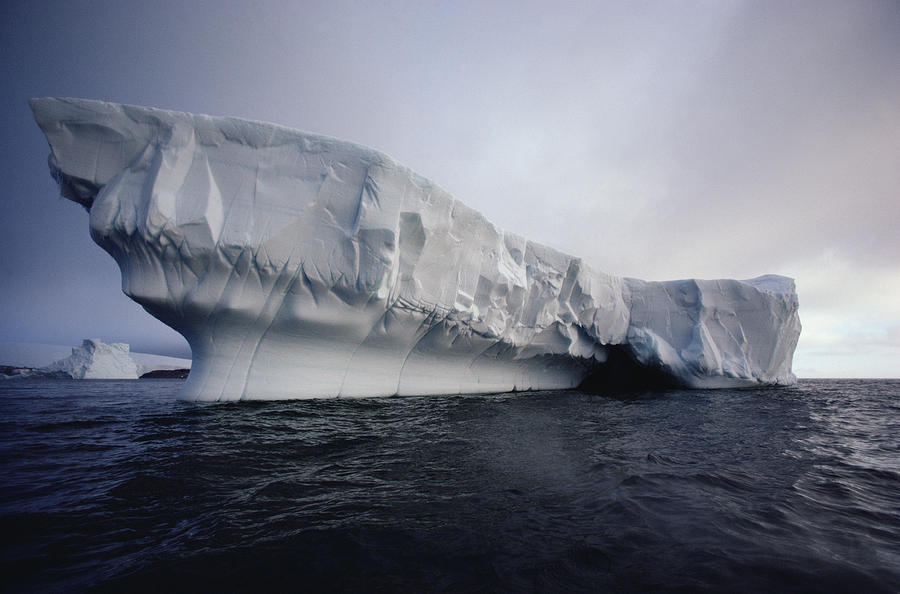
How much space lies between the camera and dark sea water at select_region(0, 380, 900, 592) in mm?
1480

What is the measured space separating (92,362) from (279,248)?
23.2m

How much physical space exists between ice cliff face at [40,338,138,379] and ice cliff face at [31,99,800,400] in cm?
2038

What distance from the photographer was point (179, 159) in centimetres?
588

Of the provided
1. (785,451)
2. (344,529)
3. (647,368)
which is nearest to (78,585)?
(344,529)

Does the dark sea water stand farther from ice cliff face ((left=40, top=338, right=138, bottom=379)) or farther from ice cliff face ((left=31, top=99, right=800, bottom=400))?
ice cliff face ((left=40, top=338, right=138, bottom=379))

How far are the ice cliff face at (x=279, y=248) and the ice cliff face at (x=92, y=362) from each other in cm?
2038

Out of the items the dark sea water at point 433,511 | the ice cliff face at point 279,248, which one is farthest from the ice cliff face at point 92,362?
the dark sea water at point 433,511

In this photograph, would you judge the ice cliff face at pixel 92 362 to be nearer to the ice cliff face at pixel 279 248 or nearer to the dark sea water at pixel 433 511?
the ice cliff face at pixel 279 248

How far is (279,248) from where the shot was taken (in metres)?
6.23

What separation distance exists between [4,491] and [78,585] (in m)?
1.74

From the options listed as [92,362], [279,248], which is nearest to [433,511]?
[279,248]

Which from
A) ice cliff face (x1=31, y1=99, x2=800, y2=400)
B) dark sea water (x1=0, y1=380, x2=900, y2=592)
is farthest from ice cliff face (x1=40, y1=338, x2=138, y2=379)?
dark sea water (x1=0, y1=380, x2=900, y2=592)

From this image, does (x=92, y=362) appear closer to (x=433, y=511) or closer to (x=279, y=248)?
(x=279, y=248)

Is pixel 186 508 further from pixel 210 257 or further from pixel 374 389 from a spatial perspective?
pixel 374 389
